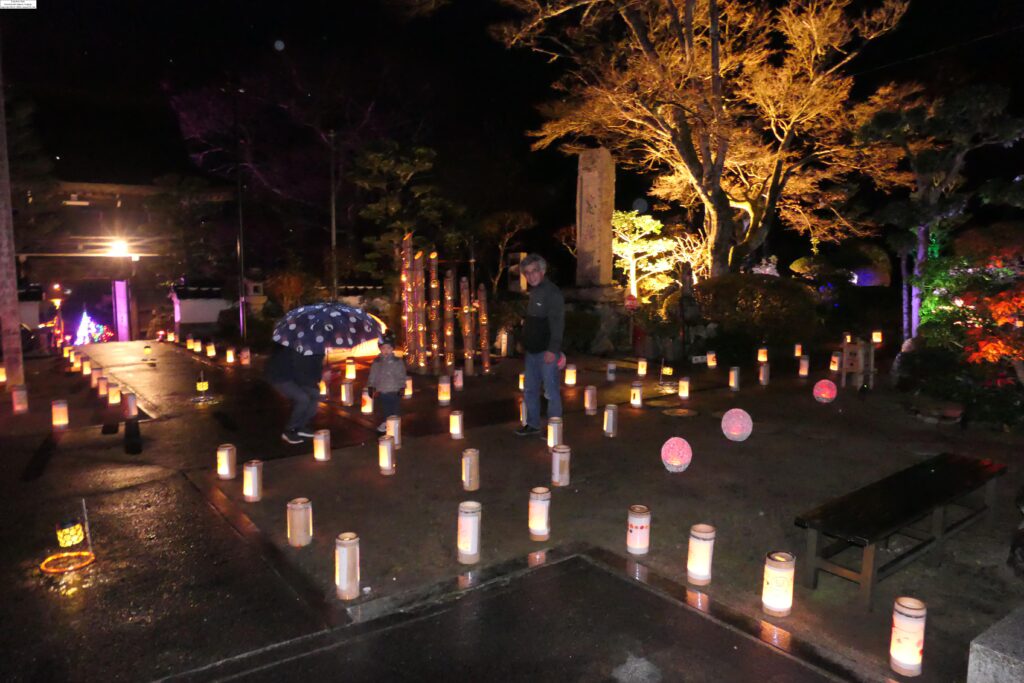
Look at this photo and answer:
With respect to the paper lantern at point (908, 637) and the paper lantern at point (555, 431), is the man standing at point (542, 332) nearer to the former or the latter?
the paper lantern at point (555, 431)

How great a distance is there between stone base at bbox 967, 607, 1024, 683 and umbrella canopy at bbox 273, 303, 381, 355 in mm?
5912

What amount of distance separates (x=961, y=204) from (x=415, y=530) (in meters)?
12.5

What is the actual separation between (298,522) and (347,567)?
96cm

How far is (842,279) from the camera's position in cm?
2394

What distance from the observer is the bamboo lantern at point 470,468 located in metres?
6.41

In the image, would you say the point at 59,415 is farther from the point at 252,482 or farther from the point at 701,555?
the point at 701,555

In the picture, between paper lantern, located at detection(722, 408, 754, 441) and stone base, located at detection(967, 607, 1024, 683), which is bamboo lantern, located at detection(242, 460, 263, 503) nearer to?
paper lantern, located at detection(722, 408, 754, 441)

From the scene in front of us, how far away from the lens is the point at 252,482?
20.5ft

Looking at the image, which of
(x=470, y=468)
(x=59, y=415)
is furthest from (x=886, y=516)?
(x=59, y=415)

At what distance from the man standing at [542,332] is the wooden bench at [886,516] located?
3.39m

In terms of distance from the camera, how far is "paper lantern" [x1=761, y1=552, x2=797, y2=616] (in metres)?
4.20

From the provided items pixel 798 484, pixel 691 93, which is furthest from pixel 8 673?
pixel 691 93

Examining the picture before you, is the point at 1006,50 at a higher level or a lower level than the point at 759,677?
higher

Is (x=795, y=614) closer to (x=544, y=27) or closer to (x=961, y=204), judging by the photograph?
(x=961, y=204)
